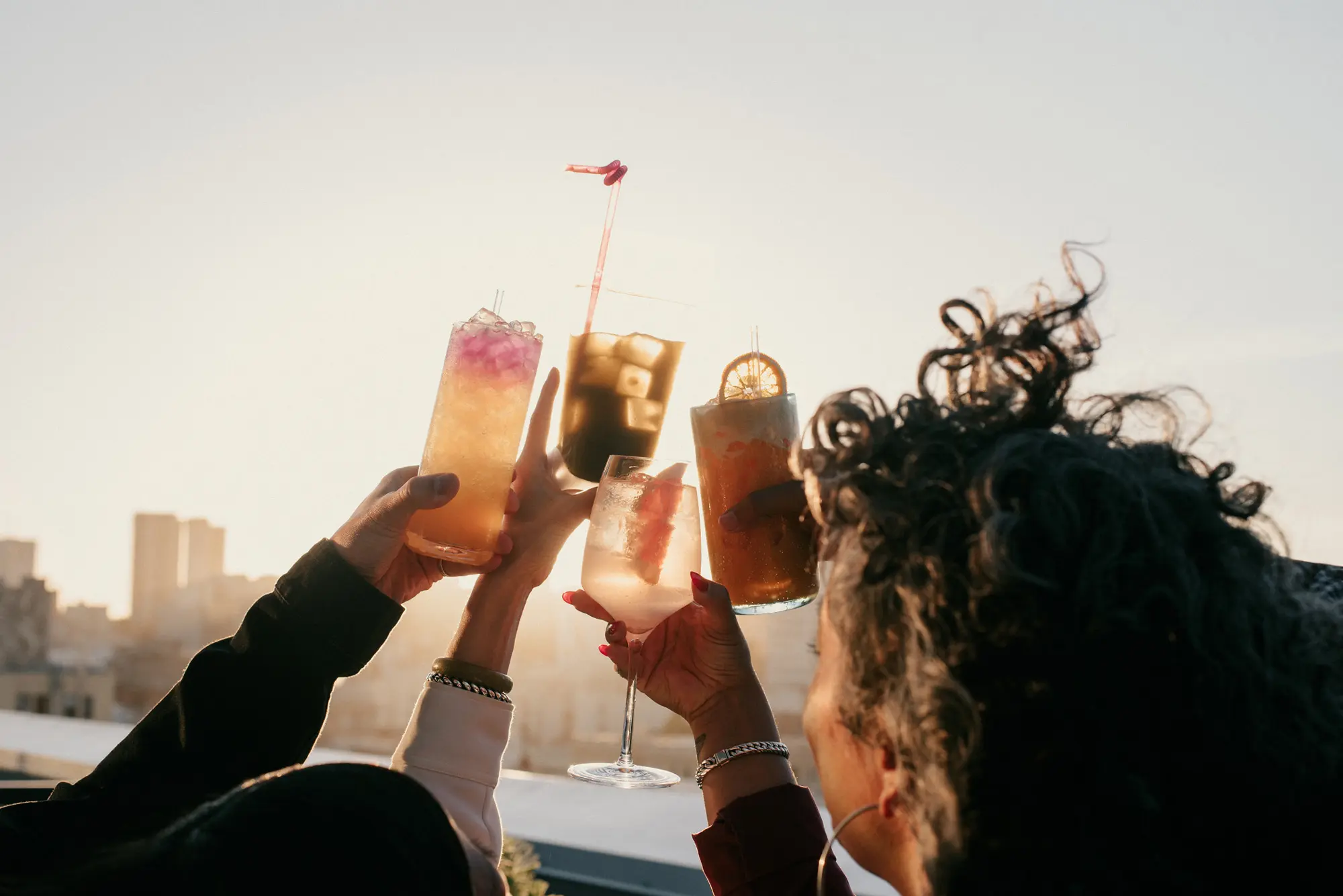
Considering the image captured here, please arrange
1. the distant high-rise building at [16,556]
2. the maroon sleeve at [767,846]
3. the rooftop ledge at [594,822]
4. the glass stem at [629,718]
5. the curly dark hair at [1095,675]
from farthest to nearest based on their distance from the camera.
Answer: the distant high-rise building at [16,556], the rooftop ledge at [594,822], the glass stem at [629,718], the maroon sleeve at [767,846], the curly dark hair at [1095,675]

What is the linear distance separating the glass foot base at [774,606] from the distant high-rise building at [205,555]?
2008 inches

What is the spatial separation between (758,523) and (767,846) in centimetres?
54

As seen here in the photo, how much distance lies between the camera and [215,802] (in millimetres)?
955

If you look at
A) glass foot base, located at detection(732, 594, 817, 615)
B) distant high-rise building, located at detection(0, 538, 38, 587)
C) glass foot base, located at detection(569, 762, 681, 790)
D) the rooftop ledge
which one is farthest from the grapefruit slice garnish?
distant high-rise building, located at detection(0, 538, 38, 587)

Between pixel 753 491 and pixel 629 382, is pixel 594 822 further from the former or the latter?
pixel 753 491

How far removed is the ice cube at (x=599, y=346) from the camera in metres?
2.24

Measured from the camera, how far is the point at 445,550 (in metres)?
2.04

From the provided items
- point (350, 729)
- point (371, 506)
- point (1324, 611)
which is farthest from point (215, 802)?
point (350, 729)

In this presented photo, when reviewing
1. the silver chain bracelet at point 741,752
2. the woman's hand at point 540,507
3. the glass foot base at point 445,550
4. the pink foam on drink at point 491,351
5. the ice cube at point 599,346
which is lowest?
the silver chain bracelet at point 741,752

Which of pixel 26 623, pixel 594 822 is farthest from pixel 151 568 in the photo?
pixel 594 822

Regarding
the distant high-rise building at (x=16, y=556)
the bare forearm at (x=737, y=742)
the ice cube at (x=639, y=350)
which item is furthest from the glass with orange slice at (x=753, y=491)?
the distant high-rise building at (x=16, y=556)

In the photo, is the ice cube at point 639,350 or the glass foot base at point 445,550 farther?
the ice cube at point 639,350

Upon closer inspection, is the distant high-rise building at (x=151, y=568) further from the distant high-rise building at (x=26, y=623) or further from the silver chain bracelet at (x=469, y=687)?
the silver chain bracelet at (x=469, y=687)

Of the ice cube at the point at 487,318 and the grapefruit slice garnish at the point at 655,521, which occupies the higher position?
the ice cube at the point at 487,318
